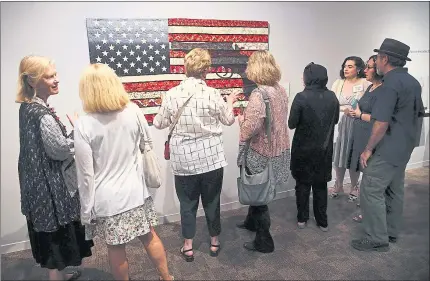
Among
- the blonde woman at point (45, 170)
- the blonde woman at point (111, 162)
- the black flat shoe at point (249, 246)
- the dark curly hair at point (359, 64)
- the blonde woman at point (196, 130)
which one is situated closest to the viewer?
the blonde woman at point (111, 162)

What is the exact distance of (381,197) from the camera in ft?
7.16

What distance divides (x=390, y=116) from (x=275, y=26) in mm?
1242

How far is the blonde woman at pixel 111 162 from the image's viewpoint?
1347 millimetres

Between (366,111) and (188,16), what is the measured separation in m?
1.68

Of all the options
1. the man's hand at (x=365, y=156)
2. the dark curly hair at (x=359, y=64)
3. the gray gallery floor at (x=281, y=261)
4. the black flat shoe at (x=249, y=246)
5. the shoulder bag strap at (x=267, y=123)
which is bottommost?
the gray gallery floor at (x=281, y=261)

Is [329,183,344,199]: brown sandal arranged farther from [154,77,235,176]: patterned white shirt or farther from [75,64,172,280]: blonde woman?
[75,64,172,280]: blonde woman

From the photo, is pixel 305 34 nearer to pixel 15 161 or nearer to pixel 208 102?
pixel 208 102

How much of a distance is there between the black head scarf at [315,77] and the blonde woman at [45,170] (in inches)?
65.1

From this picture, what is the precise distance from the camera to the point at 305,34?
2.58 m

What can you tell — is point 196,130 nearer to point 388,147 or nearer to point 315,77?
point 315,77

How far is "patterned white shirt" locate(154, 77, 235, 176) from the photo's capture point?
5.96ft

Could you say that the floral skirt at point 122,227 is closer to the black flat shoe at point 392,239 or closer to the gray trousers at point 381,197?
the gray trousers at point 381,197

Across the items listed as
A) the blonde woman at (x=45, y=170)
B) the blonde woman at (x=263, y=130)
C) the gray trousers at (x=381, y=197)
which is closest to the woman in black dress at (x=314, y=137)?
the blonde woman at (x=263, y=130)

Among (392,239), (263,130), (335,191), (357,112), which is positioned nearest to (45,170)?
(263,130)
